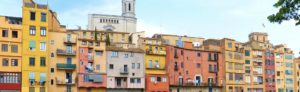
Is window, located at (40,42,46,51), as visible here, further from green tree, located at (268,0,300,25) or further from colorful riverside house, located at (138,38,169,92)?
green tree, located at (268,0,300,25)

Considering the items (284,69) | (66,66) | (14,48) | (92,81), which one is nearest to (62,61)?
(66,66)

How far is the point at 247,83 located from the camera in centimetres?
8656

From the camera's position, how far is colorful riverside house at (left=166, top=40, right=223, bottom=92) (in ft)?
247

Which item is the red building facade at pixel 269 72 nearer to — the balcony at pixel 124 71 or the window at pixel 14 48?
the balcony at pixel 124 71

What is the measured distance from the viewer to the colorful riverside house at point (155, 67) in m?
71.8

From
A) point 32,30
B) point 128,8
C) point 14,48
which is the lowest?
point 14,48

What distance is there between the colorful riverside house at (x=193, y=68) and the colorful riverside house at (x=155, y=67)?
1.06 meters

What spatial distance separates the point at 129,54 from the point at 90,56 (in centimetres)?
679

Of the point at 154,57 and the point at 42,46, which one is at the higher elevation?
the point at 42,46

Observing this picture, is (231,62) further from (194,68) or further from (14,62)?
(14,62)

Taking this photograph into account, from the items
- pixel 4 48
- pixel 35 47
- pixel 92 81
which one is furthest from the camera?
pixel 92 81

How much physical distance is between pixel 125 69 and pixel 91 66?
5714 mm

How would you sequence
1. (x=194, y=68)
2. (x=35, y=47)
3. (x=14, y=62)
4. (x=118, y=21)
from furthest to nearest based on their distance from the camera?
(x=118, y=21) < (x=194, y=68) < (x=35, y=47) < (x=14, y=62)

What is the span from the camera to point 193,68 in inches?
3081
